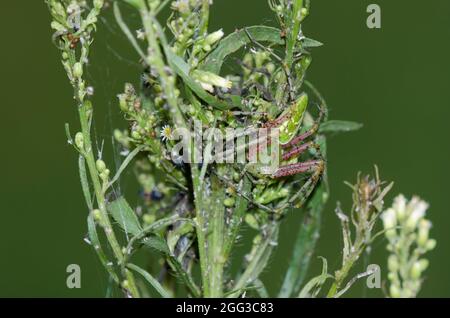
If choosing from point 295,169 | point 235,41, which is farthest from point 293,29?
point 295,169

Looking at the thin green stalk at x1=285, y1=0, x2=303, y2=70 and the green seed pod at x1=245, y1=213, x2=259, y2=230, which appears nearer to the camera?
the thin green stalk at x1=285, y1=0, x2=303, y2=70

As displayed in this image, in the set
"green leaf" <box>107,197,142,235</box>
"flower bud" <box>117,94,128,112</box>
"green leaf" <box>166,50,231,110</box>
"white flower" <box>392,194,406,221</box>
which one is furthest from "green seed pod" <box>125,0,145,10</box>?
"white flower" <box>392,194,406,221</box>

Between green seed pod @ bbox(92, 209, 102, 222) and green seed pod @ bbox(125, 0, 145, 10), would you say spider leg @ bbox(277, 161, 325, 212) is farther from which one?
green seed pod @ bbox(125, 0, 145, 10)

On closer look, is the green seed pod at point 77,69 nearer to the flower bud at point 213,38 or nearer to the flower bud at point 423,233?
the flower bud at point 213,38

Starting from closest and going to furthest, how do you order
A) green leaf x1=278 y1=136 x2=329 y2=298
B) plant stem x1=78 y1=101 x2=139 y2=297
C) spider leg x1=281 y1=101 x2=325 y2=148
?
1. plant stem x1=78 y1=101 x2=139 y2=297
2. spider leg x1=281 y1=101 x2=325 y2=148
3. green leaf x1=278 y1=136 x2=329 y2=298

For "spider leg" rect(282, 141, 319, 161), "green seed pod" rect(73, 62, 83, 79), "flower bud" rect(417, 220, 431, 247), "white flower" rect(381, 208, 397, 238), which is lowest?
"flower bud" rect(417, 220, 431, 247)

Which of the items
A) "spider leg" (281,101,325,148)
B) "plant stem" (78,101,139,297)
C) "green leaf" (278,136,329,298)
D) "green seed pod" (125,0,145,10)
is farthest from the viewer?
"green leaf" (278,136,329,298)
